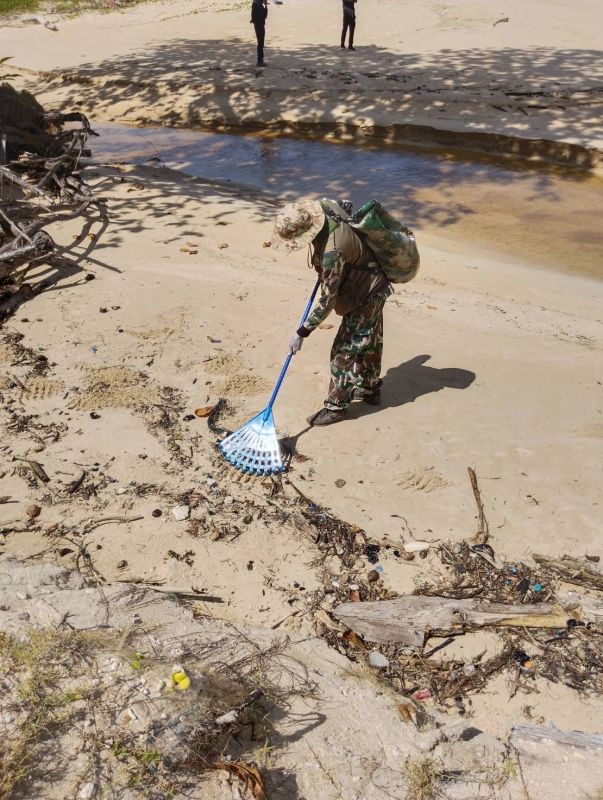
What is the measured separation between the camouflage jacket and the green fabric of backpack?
0.06 meters

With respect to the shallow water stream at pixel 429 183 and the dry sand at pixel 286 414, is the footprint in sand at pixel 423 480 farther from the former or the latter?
the shallow water stream at pixel 429 183

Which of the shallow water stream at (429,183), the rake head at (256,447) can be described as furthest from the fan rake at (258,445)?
the shallow water stream at (429,183)

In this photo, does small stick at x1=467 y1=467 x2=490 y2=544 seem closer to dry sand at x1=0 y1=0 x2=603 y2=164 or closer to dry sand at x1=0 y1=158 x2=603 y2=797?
dry sand at x1=0 y1=158 x2=603 y2=797

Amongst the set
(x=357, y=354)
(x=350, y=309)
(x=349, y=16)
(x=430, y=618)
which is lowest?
(x=430, y=618)

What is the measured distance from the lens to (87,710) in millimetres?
2725

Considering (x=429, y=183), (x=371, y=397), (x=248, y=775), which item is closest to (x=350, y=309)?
(x=371, y=397)

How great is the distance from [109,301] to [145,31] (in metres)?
15.3

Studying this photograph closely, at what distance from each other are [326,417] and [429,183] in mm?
6775

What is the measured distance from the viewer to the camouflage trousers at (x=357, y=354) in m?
4.82

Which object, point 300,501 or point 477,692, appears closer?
point 477,692

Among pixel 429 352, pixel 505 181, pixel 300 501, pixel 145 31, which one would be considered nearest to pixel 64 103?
pixel 145 31

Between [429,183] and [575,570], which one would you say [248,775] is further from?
[429,183]

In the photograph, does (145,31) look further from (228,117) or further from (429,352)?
(429,352)

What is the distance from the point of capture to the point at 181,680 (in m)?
2.86
